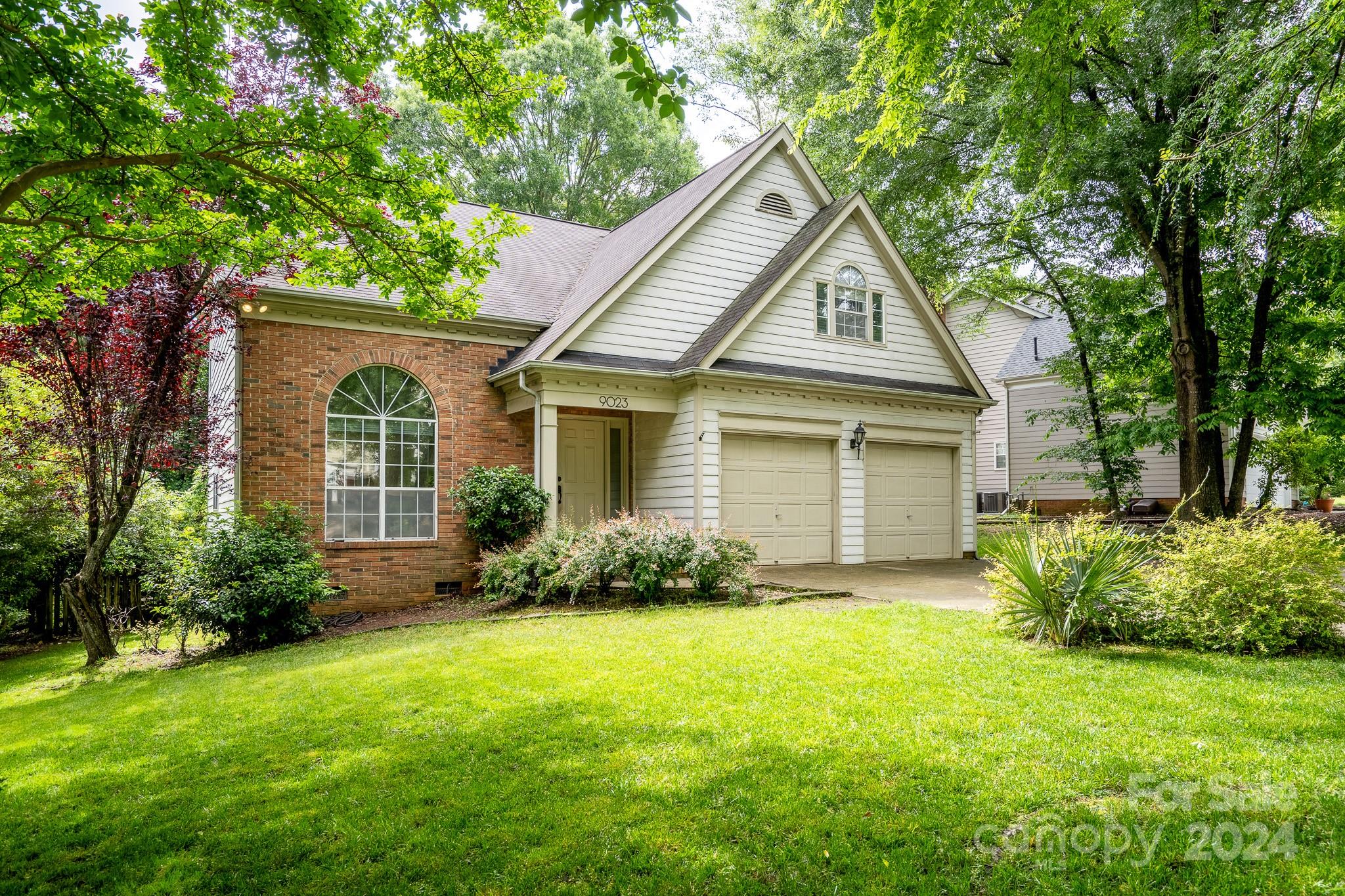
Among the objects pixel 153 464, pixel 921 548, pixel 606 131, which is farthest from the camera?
pixel 606 131

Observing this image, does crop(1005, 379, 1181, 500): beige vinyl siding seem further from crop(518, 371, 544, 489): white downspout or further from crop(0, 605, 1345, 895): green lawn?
crop(0, 605, 1345, 895): green lawn

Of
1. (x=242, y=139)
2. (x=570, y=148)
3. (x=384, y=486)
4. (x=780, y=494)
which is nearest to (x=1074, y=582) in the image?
(x=780, y=494)

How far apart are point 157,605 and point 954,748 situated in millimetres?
9476

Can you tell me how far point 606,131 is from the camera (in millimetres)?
29922

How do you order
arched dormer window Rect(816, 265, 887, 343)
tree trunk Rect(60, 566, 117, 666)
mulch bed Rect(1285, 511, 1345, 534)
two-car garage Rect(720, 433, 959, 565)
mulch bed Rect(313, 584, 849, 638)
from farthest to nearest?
mulch bed Rect(1285, 511, 1345, 534)
arched dormer window Rect(816, 265, 887, 343)
two-car garage Rect(720, 433, 959, 565)
mulch bed Rect(313, 584, 849, 638)
tree trunk Rect(60, 566, 117, 666)

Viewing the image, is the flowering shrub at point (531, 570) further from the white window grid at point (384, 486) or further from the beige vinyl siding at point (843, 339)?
the beige vinyl siding at point (843, 339)

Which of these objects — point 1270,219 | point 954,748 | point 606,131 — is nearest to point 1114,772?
point 954,748

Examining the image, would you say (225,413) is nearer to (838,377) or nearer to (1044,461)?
(838,377)

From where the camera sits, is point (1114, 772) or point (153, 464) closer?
point (1114, 772)

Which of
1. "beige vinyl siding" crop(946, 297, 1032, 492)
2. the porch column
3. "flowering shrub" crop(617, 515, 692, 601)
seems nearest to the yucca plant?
"flowering shrub" crop(617, 515, 692, 601)

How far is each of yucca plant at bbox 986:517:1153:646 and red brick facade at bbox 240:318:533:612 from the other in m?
7.93

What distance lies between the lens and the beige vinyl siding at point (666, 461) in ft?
40.4

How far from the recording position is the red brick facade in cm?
1065

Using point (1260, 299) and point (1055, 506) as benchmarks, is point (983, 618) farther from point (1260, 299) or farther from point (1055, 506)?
point (1055, 506)
